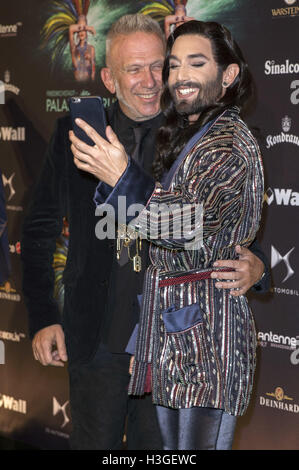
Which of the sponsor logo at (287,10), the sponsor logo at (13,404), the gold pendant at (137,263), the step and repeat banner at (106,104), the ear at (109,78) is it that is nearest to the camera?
the gold pendant at (137,263)

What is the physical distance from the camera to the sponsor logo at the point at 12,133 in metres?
3.57

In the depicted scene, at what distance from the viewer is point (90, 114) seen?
1634 mm

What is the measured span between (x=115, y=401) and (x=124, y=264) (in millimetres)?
483

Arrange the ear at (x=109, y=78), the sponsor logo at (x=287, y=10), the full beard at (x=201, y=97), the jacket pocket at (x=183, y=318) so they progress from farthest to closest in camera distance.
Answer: the sponsor logo at (x=287, y=10), the ear at (x=109, y=78), the full beard at (x=201, y=97), the jacket pocket at (x=183, y=318)

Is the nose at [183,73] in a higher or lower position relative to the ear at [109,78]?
lower

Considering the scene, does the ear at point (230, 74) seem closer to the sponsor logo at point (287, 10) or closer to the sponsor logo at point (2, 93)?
the sponsor logo at point (287, 10)

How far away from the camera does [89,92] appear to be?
3213 millimetres

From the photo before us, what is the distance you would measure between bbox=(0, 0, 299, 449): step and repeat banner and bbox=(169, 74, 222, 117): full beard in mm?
356

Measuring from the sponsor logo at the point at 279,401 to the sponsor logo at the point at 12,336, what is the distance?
1.51 meters

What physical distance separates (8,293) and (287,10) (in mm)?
2214

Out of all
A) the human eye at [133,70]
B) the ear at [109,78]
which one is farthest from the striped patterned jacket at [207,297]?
the ear at [109,78]

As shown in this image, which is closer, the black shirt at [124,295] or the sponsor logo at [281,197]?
the black shirt at [124,295]

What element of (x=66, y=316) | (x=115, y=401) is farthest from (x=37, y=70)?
(x=115, y=401)
